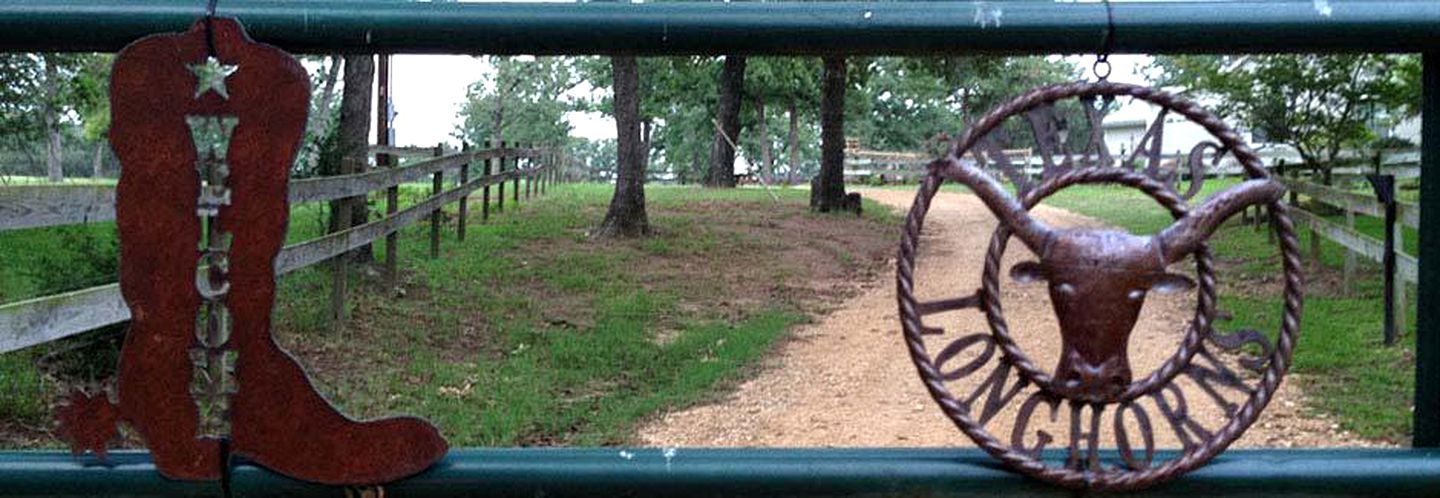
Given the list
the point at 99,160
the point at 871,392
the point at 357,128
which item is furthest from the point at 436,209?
the point at 871,392

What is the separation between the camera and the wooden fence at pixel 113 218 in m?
4.79

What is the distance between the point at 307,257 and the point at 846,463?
6468mm

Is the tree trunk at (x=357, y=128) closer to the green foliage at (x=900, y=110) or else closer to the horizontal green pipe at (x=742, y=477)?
the horizontal green pipe at (x=742, y=477)

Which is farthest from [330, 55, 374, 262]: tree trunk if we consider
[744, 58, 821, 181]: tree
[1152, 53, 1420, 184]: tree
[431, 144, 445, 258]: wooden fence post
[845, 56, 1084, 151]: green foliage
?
[845, 56, 1084, 151]: green foliage

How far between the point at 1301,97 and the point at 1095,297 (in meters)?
11.8

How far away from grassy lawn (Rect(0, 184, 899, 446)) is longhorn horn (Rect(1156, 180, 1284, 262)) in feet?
15.8

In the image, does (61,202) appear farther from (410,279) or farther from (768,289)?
(768,289)

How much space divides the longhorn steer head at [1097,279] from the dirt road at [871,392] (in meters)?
3.15

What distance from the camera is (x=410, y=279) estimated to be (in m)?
10.9

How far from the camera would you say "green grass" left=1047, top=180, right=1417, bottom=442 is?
22.1 ft

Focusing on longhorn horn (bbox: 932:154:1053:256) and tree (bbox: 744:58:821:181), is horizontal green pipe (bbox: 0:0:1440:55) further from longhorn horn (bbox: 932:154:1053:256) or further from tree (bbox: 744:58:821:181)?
tree (bbox: 744:58:821:181)

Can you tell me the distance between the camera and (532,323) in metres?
9.71

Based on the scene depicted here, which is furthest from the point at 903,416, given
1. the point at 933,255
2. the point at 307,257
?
the point at 933,255

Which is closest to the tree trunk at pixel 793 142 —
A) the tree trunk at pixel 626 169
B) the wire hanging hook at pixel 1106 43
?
the tree trunk at pixel 626 169
